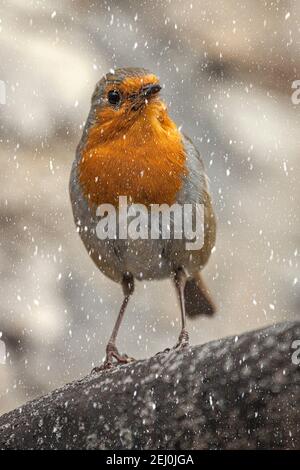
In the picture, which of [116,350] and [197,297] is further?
[197,297]

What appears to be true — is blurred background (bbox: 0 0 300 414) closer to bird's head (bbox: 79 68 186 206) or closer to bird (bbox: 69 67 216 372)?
bird (bbox: 69 67 216 372)

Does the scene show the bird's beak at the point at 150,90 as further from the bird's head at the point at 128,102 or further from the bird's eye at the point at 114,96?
the bird's eye at the point at 114,96

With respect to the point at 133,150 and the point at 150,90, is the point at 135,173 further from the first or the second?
the point at 150,90

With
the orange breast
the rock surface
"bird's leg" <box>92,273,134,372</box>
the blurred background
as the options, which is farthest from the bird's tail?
the rock surface

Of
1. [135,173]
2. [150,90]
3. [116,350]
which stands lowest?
[116,350]

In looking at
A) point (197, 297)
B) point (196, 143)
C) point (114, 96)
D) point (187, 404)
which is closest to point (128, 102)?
point (114, 96)

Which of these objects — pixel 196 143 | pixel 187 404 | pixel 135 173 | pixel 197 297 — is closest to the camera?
pixel 187 404
